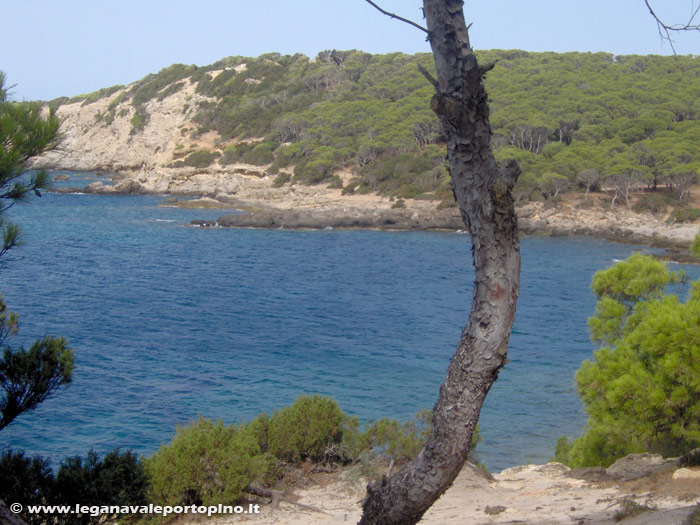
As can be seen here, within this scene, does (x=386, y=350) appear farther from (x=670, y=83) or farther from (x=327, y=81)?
(x=327, y=81)

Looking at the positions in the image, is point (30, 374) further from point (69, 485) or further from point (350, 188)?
point (350, 188)

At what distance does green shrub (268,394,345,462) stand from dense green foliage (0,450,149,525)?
11.5 ft

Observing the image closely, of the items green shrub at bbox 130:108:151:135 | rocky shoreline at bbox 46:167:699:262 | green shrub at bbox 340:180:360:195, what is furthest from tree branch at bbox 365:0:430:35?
green shrub at bbox 130:108:151:135

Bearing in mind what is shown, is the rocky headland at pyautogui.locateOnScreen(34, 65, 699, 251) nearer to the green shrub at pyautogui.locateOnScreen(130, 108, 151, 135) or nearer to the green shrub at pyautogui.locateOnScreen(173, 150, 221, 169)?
the green shrub at pyautogui.locateOnScreen(130, 108, 151, 135)

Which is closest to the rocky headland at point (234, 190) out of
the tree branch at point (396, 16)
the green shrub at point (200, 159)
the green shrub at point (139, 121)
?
the green shrub at point (139, 121)

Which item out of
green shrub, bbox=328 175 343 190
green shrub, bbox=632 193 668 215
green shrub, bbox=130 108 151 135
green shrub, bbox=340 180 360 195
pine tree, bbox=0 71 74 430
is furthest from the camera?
green shrub, bbox=130 108 151 135

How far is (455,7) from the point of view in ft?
10.4

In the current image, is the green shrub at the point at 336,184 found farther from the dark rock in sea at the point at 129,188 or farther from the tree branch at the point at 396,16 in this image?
the tree branch at the point at 396,16

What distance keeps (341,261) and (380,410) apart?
20657 millimetres

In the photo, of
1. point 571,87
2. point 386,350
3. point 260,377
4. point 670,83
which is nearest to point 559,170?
point 571,87

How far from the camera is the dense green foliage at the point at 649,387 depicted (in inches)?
290

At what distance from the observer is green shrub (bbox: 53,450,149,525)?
5.48 metres

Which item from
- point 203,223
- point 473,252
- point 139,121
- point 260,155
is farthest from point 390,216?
point 139,121

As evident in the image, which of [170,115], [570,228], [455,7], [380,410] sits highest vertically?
[170,115]
